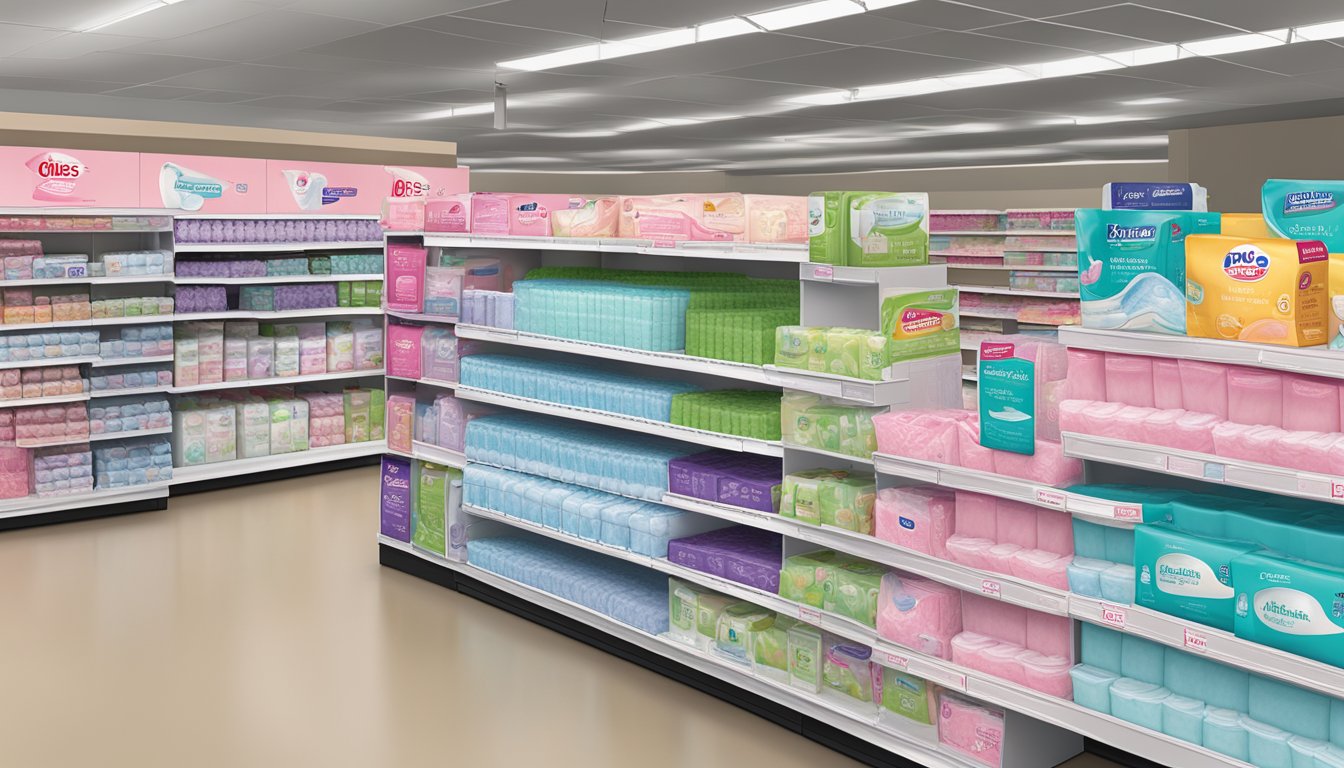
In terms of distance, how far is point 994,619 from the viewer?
12.9ft

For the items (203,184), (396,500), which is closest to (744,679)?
(396,500)

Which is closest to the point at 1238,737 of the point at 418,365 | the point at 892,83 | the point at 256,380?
the point at 418,365

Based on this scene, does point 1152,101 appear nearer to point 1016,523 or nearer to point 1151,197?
point 1151,197

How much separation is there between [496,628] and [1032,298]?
7840mm

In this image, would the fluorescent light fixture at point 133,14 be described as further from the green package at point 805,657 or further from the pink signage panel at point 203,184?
the green package at point 805,657

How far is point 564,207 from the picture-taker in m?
6.11

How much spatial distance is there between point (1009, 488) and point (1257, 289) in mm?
999

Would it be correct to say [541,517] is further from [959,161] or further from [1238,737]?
[959,161]

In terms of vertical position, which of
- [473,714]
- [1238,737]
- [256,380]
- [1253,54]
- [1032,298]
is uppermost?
[1253,54]

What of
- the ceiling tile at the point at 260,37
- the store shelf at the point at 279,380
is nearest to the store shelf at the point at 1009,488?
the ceiling tile at the point at 260,37

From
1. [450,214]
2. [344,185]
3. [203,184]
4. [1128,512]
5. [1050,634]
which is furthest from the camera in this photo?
[344,185]

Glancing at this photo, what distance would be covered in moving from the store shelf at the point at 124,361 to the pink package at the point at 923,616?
20.6ft

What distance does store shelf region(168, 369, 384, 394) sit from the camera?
29.2 feet

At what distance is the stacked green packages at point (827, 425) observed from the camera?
4285 millimetres
